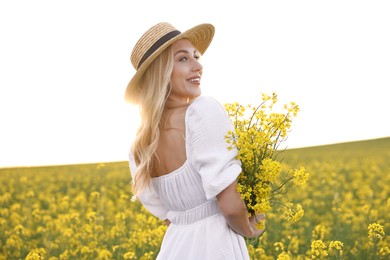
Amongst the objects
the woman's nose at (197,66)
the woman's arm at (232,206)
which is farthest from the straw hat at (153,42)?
the woman's arm at (232,206)

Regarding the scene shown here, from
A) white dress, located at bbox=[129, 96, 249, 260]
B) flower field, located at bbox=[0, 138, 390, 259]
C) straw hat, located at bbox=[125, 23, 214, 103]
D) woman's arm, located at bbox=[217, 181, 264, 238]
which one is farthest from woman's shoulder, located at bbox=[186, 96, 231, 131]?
flower field, located at bbox=[0, 138, 390, 259]

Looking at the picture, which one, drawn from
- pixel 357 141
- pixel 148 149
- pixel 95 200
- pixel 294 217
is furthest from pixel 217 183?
pixel 357 141

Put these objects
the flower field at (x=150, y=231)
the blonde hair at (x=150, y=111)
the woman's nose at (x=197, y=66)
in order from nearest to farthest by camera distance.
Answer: the blonde hair at (x=150, y=111), the woman's nose at (x=197, y=66), the flower field at (x=150, y=231)

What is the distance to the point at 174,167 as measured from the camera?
327cm

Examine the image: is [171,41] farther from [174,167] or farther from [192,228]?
[192,228]

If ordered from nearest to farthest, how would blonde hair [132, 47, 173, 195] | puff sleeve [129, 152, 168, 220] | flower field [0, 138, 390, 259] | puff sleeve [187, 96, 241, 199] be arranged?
puff sleeve [187, 96, 241, 199] < blonde hair [132, 47, 173, 195] < puff sleeve [129, 152, 168, 220] < flower field [0, 138, 390, 259]

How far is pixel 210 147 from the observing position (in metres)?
3.12

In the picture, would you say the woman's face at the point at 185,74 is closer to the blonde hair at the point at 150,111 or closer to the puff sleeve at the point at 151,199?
the blonde hair at the point at 150,111

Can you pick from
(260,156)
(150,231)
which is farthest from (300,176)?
(150,231)

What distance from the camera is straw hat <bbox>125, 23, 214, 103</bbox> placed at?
348cm

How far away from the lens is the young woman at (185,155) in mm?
3104

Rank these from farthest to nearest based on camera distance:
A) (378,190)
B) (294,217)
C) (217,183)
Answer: (378,190) < (294,217) < (217,183)

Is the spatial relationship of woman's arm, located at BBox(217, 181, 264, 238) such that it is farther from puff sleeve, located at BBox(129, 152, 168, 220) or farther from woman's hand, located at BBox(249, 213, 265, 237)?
puff sleeve, located at BBox(129, 152, 168, 220)

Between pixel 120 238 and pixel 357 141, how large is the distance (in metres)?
32.5
